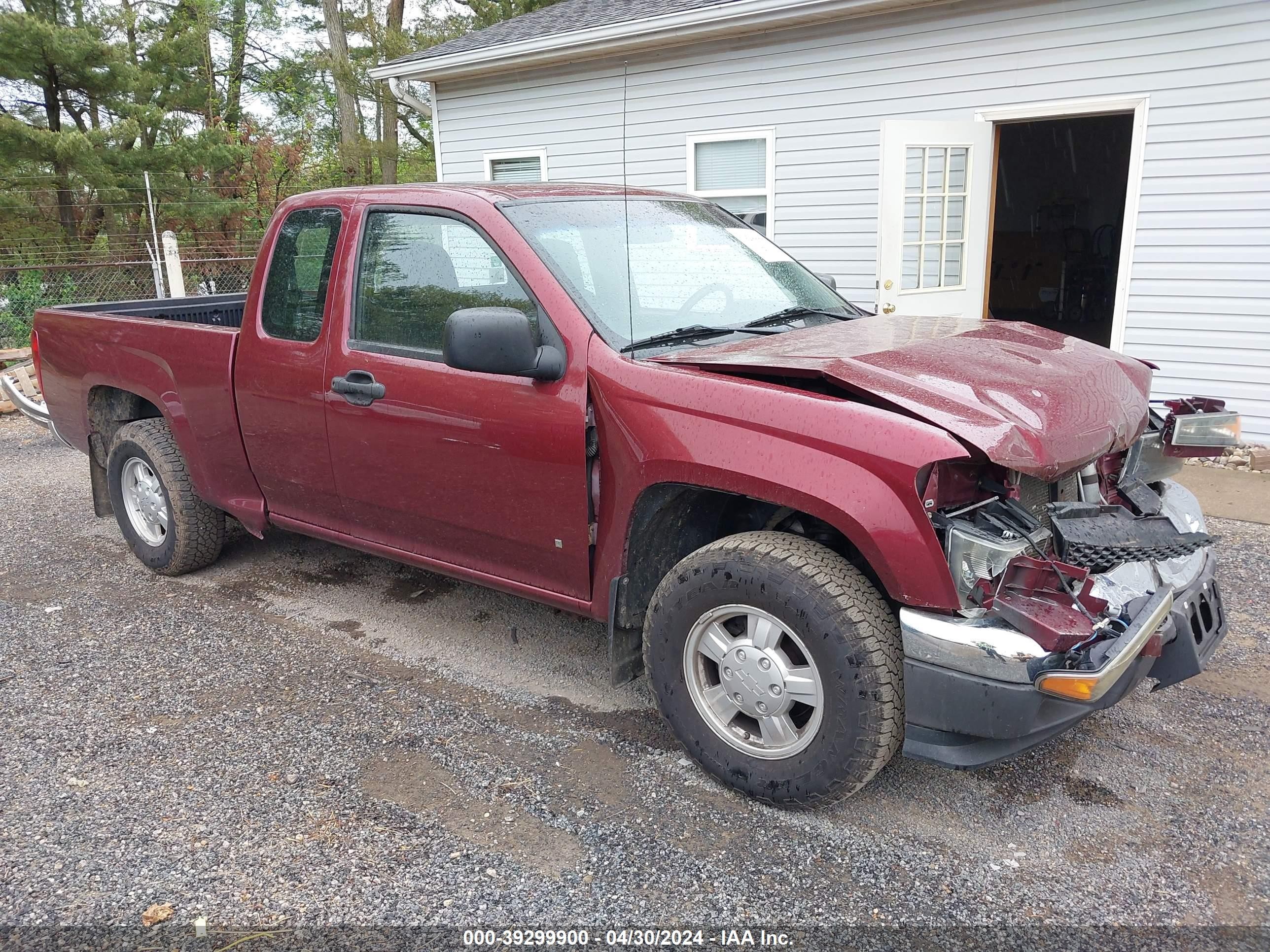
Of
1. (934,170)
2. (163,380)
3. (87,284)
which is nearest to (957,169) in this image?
(934,170)

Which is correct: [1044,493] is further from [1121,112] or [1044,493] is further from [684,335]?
[1121,112]

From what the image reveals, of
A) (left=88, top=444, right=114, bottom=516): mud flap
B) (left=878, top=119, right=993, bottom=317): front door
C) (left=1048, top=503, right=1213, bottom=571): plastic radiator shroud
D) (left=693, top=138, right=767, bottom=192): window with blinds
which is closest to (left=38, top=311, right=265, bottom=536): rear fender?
(left=88, top=444, right=114, bottom=516): mud flap

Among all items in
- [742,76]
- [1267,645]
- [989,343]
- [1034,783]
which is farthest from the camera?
[742,76]

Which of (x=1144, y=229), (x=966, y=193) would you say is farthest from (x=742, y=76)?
(x=1144, y=229)

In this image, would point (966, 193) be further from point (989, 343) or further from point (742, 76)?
point (989, 343)

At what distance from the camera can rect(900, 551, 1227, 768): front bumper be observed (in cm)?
247

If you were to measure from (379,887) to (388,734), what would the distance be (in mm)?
864

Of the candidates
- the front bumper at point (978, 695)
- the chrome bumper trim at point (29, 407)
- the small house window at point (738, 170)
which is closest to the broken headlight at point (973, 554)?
the front bumper at point (978, 695)

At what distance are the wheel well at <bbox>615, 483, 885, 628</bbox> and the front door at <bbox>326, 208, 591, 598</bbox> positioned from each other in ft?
0.60

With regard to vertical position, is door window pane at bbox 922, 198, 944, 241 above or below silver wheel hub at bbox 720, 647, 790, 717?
above

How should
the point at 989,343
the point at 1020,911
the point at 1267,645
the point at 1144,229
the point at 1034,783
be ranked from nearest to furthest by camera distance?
the point at 1020,911, the point at 1034,783, the point at 989,343, the point at 1267,645, the point at 1144,229

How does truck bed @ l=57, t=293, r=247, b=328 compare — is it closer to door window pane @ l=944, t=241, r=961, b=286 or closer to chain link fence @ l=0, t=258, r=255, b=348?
chain link fence @ l=0, t=258, r=255, b=348

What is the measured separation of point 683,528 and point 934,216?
5.48 meters

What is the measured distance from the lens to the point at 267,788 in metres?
3.12
